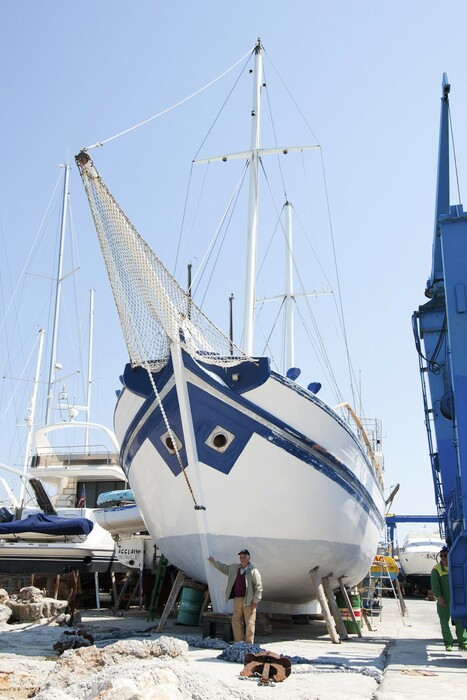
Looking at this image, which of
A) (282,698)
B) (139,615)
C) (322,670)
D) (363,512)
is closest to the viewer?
(282,698)

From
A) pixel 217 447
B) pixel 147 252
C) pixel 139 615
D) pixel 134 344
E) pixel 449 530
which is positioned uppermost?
pixel 147 252

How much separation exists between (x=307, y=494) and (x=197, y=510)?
4.81 feet

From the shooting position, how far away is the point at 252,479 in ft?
28.1

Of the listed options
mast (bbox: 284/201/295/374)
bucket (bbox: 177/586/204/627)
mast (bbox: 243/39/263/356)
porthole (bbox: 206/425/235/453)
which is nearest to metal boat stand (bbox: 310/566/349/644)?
bucket (bbox: 177/586/204/627)

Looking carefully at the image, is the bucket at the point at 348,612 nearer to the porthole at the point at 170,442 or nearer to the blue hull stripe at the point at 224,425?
the blue hull stripe at the point at 224,425

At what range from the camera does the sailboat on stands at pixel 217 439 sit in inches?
335

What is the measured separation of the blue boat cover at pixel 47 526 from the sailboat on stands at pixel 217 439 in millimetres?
5500

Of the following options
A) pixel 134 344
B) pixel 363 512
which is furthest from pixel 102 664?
pixel 363 512

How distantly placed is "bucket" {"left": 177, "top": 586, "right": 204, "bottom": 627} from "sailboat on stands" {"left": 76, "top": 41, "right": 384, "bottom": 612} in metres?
1.14

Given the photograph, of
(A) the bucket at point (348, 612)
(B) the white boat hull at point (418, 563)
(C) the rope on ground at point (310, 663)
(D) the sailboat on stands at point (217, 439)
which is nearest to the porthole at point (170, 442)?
(D) the sailboat on stands at point (217, 439)

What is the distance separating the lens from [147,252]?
8328 mm

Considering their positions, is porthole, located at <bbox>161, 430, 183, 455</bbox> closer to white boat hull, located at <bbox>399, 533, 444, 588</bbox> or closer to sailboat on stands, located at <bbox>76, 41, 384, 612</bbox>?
sailboat on stands, located at <bbox>76, 41, 384, 612</bbox>

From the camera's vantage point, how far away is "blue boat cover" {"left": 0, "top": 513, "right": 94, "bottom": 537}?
45.8ft

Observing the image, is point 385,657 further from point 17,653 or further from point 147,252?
point 147,252
